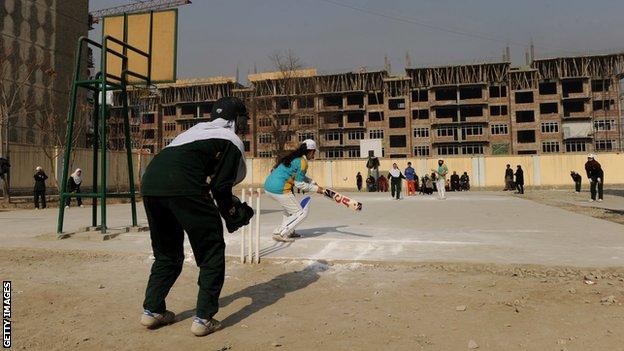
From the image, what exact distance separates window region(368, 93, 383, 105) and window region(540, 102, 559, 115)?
23.9 meters

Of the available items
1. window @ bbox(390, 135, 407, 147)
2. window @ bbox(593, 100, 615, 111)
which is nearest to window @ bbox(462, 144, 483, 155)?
window @ bbox(390, 135, 407, 147)

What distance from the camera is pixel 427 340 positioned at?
3078 millimetres

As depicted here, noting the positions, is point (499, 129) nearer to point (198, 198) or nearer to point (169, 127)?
point (169, 127)

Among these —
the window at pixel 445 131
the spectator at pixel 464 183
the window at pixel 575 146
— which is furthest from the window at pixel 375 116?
the spectator at pixel 464 183

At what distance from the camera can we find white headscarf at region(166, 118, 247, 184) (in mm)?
3375

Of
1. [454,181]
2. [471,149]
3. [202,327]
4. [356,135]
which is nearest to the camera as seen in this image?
[202,327]

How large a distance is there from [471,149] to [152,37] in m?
65.9

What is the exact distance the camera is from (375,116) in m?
73.8

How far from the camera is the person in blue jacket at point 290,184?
23.4 ft

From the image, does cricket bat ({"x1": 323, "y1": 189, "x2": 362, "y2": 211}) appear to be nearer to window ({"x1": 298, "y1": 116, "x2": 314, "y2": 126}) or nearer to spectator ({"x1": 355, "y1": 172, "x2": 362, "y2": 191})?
spectator ({"x1": 355, "y1": 172, "x2": 362, "y2": 191})

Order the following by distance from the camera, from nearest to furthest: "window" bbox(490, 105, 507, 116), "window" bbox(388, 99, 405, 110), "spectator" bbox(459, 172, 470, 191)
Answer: "spectator" bbox(459, 172, 470, 191), "window" bbox(490, 105, 507, 116), "window" bbox(388, 99, 405, 110)

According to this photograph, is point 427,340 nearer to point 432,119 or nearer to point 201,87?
point 432,119

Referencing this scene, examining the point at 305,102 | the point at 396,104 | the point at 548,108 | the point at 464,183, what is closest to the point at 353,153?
the point at 396,104

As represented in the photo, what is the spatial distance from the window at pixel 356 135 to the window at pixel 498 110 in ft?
65.1
